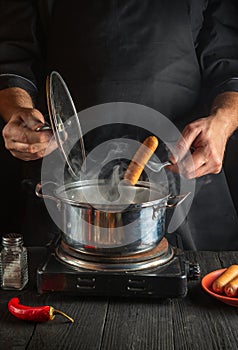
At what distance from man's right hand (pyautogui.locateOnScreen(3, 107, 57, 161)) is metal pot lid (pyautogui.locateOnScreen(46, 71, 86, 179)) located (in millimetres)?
109

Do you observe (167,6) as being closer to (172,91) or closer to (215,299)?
(172,91)

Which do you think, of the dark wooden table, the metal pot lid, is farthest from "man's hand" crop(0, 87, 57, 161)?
the dark wooden table

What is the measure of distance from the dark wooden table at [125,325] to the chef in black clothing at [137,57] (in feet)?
2.61

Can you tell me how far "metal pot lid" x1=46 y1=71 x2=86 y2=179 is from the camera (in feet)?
5.88

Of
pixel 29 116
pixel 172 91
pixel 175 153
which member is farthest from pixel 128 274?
pixel 172 91

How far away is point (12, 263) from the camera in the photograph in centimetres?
175

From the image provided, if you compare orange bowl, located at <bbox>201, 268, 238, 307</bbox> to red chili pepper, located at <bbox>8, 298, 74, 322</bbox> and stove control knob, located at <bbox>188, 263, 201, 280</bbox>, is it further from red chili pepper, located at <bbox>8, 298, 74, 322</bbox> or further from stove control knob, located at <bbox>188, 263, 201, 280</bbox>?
red chili pepper, located at <bbox>8, 298, 74, 322</bbox>

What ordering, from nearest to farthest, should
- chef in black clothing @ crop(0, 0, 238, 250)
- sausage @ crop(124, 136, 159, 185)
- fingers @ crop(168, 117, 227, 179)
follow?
sausage @ crop(124, 136, 159, 185) < fingers @ crop(168, 117, 227, 179) < chef in black clothing @ crop(0, 0, 238, 250)

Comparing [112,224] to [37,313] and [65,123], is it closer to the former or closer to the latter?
[37,313]

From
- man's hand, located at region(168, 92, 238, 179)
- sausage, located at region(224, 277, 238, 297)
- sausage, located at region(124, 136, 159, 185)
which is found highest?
sausage, located at region(124, 136, 159, 185)

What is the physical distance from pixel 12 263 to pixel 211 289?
0.55 meters

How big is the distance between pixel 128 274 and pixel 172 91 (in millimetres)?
986

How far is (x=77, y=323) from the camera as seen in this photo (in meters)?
1.57

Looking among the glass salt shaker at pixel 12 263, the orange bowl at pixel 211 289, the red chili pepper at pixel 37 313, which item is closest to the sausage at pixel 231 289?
the orange bowl at pixel 211 289
